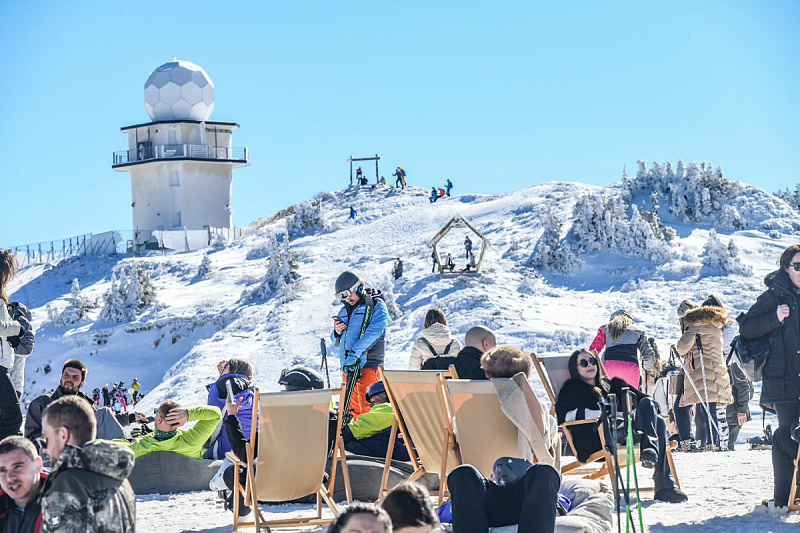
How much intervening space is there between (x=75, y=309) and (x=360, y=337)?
2604cm

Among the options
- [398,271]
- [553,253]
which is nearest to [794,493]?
[398,271]

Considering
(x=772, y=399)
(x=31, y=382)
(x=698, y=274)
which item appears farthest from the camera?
(x=31, y=382)

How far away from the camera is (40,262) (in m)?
44.4

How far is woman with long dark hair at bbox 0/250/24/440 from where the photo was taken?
254 inches

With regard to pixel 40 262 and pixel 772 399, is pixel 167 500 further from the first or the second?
pixel 40 262

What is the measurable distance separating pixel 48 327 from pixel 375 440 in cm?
2679

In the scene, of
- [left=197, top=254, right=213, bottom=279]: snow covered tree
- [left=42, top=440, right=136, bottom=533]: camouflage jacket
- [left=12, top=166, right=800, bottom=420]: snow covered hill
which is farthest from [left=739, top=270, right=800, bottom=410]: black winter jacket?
[left=197, top=254, right=213, bottom=279]: snow covered tree

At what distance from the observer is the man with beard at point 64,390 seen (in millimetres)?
7363

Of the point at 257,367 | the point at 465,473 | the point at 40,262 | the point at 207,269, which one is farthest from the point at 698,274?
the point at 40,262

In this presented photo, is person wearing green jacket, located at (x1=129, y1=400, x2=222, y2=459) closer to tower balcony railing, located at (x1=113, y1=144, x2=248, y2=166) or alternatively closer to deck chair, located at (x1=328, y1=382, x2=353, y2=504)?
deck chair, located at (x1=328, y1=382, x2=353, y2=504)

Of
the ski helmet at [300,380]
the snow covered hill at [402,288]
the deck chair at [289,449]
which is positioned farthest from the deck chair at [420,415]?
the snow covered hill at [402,288]

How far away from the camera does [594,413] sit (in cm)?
648

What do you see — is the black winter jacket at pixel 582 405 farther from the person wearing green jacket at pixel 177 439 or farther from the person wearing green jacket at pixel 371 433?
the person wearing green jacket at pixel 177 439

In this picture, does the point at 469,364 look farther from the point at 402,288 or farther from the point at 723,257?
the point at 723,257
